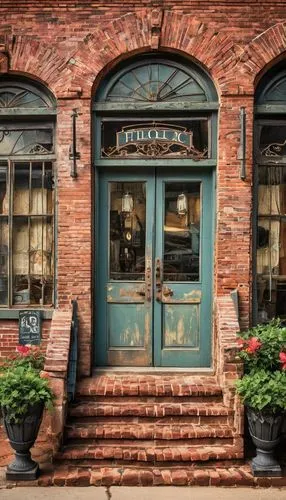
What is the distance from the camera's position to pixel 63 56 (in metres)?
6.42

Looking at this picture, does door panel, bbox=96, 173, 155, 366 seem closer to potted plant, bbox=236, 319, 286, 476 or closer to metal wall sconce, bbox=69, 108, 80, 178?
metal wall sconce, bbox=69, 108, 80, 178

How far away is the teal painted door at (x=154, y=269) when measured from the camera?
6613 millimetres

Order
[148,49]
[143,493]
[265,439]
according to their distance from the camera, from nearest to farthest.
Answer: [143,493], [265,439], [148,49]

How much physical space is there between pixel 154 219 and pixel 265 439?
298 centimetres

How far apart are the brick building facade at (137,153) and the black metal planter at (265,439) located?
933 mm

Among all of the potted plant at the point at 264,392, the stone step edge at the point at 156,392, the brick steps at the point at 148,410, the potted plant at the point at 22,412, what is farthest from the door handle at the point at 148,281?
the potted plant at the point at 22,412

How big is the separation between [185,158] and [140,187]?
699 mm

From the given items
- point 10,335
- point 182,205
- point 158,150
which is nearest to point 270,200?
point 182,205

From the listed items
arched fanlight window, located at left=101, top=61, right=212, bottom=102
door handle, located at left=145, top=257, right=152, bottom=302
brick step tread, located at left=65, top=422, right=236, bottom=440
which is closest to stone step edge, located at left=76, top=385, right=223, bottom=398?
brick step tread, located at left=65, top=422, right=236, bottom=440

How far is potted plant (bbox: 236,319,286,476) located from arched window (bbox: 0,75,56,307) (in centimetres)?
276

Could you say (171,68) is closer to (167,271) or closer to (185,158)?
(185,158)

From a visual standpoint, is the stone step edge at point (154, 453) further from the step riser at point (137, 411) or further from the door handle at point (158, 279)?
the door handle at point (158, 279)

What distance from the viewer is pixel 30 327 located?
654 centimetres

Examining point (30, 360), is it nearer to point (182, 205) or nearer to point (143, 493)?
point (143, 493)
